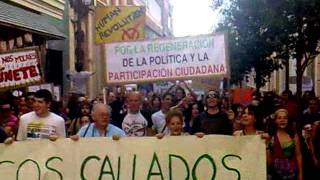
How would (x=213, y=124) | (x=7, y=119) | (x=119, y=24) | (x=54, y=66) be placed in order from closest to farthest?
1. (x=213, y=124)
2. (x=7, y=119)
3. (x=119, y=24)
4. (x=54, y=66)

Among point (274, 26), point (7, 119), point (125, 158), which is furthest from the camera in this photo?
point (274, 26)

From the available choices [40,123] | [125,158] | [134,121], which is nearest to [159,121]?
[134,121]

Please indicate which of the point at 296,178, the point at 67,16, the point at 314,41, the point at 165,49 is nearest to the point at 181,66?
the point at 165,49

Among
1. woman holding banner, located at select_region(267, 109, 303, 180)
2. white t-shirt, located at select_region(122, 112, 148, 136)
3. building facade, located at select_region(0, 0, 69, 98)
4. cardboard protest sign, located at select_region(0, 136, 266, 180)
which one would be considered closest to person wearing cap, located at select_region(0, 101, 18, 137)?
white t-shirt, located at select_region(122, 112, 148, 136)

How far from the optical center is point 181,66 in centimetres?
980

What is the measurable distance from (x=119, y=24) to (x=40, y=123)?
6.85 meters

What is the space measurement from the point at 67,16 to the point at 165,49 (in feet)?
47.7

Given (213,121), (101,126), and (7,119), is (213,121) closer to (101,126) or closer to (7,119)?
(101,126)

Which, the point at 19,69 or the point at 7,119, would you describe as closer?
the point at 19,69

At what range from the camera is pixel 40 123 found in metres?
6.75

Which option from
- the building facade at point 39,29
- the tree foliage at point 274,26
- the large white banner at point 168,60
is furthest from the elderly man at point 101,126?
Answer: the tree foliage at point 274,26

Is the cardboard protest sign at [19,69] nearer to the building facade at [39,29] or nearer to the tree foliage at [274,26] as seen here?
the building facade at [39,29]

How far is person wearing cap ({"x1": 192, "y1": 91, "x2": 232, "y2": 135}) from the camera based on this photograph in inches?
295

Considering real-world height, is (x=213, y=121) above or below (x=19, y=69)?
below
